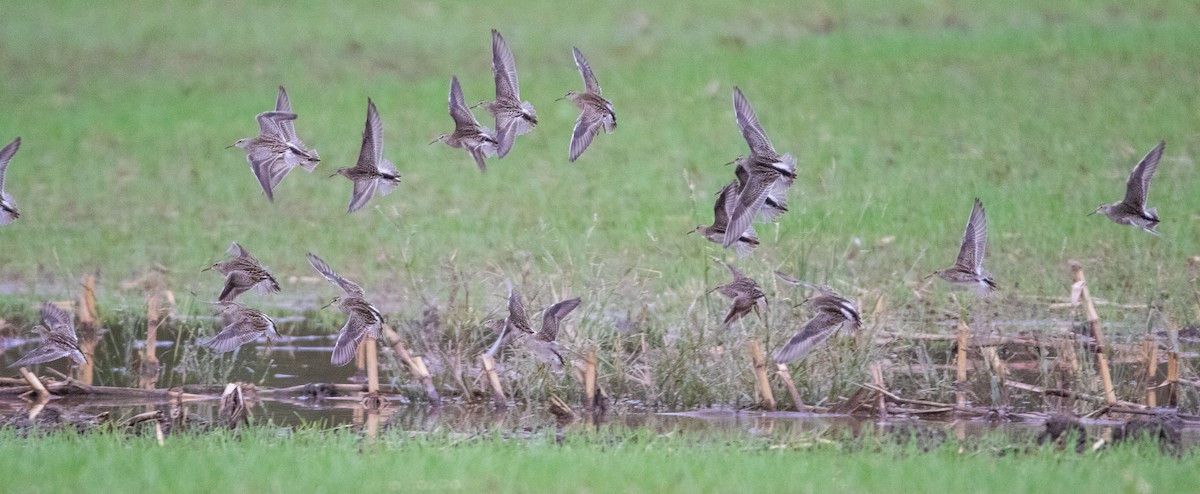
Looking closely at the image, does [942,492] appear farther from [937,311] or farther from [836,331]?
[937,311]

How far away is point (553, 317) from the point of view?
8109mm

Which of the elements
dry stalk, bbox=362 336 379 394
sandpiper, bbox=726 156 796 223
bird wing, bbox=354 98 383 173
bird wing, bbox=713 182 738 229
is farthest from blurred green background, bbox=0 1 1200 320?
bird wing, bbox=354 98 383 173

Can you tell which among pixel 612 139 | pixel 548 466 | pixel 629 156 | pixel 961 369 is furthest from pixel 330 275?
pixel 612 139

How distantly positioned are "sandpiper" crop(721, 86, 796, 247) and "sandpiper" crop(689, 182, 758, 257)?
0.57 feet

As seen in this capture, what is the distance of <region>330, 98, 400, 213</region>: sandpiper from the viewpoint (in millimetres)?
7488

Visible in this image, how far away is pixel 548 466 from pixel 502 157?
54.8 inches

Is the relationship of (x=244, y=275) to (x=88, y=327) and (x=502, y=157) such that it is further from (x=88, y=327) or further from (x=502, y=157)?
(x=88, y=327)

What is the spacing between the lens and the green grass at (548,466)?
21.0 feet

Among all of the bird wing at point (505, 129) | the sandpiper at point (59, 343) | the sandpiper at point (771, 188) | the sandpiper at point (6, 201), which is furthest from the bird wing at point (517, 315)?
the sandpiper at point (6, 201)

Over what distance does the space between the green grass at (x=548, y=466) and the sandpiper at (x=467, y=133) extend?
1.32 meters

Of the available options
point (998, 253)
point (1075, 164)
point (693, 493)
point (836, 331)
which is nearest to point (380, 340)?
point (836, 331)

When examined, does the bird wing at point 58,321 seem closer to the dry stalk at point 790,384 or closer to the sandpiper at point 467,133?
the sandpiper at point 467,133

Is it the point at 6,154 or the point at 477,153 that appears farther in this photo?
the point at 6,154

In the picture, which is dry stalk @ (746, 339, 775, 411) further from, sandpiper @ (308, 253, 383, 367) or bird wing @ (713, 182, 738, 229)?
sandpiper @ (308, 253, 383, 367)
